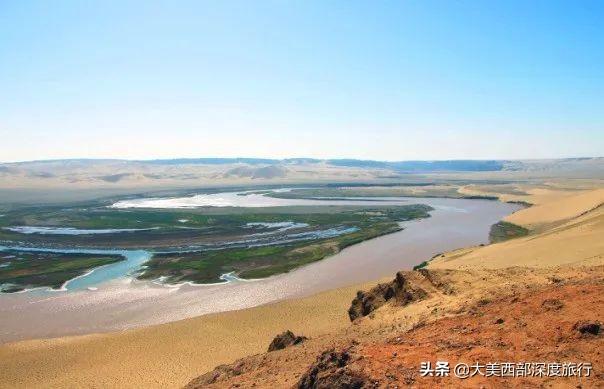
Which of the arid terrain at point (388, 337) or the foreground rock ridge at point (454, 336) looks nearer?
the foreground rock ridge at point (454, 336)

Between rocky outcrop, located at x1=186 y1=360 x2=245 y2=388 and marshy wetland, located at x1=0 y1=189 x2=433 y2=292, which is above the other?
rocky outcrop, located at x1=186 y1=360 x2=245 y2=388

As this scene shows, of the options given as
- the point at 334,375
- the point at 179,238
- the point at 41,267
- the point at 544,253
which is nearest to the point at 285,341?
the point at 334,375

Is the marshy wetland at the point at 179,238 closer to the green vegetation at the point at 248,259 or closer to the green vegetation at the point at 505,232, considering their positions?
the green vegetation at the point at 248,259

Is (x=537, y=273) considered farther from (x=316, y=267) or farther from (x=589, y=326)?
(x=316, y=267)

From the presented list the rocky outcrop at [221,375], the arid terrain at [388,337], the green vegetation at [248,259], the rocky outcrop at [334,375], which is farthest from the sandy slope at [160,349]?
the green vegetation at [248,259]

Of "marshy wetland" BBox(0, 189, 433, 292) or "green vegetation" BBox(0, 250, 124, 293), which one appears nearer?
"green vegetation" BBox(0, 250, 124, 293)

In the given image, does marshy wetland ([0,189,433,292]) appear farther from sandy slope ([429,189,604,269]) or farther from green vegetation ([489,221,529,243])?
sandy slope ([429,189,604,269])

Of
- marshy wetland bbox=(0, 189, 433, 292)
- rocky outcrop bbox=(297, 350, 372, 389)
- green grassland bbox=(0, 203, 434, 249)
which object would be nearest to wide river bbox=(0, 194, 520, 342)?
marshy wetland bbox=(0, 189, 433, 292)
